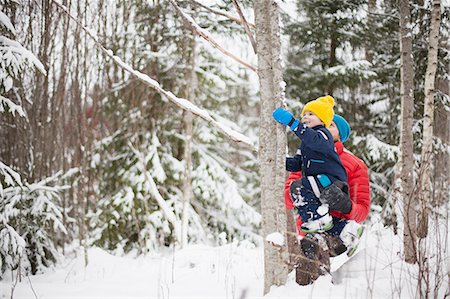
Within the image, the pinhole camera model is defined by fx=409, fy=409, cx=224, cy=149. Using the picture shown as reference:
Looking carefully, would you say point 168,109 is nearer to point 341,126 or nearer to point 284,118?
point 341,126

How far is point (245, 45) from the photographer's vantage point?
8.38 m

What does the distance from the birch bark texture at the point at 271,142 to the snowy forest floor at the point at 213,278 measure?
223 millimetres

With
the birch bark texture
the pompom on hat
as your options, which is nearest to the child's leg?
the birch bark texture

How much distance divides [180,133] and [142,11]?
2.56 meters

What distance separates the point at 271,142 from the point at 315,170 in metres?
0.40

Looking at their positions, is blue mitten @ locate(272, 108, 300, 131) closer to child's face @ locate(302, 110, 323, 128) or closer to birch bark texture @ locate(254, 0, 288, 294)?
birch bark texture @ locate(254, 0, 288, 294)

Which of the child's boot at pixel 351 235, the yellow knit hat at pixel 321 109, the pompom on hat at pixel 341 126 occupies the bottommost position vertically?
the child's boot at pixel 351 235

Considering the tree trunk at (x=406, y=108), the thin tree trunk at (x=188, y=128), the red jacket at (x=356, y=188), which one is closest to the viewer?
the red jacket at (x=356, y=188)

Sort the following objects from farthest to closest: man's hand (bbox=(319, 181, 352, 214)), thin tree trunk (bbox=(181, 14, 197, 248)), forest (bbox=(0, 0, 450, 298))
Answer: thin tree trunk (bbox=(181, 14, 197, 248)), forest (bbox=(0, 0, 450, 298)), man's hand (bbox=(319, 181, 352, 214))

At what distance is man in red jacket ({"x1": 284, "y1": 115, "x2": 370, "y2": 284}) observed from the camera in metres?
3.01

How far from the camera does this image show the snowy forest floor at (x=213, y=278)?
9.88ft

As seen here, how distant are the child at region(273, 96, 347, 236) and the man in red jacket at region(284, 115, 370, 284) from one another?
0.10m

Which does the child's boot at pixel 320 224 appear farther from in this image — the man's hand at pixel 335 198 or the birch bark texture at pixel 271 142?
the birch bark texture at pixel 271 142

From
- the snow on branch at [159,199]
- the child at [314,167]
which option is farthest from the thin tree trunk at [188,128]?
the child at [314,167]
